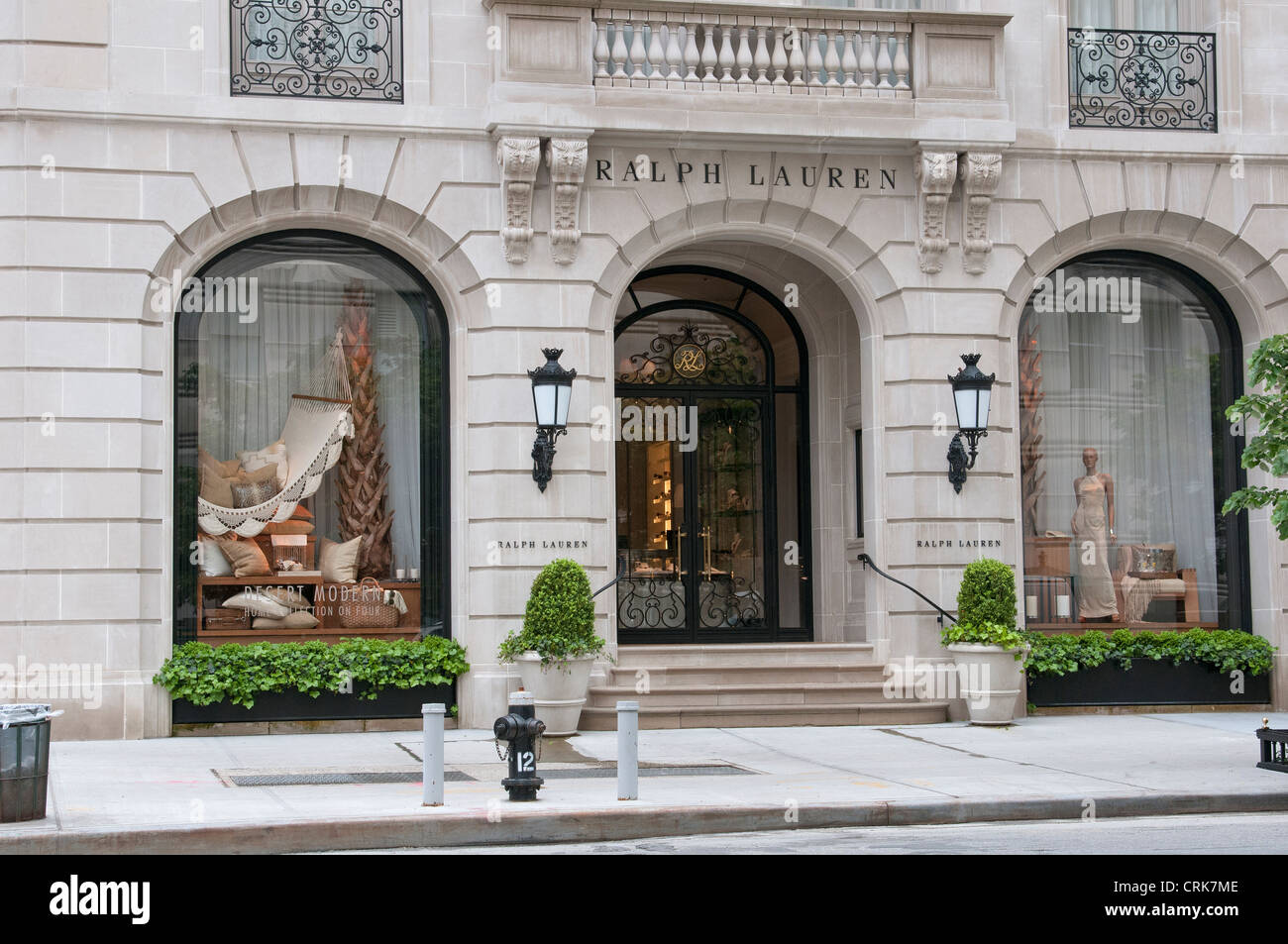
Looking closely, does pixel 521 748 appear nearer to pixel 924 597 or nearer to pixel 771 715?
pixel 771 715

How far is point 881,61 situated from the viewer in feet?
59.7

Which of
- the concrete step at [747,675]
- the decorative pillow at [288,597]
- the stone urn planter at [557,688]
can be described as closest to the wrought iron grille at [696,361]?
the concrete step at [747,675]

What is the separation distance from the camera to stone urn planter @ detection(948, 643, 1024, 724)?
1742 centimetres

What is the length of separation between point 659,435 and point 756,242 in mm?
2853

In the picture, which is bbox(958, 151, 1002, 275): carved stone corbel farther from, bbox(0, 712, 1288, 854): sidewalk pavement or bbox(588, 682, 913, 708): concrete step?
bbox(0, 712, 1288, 854): sidewalk pavement

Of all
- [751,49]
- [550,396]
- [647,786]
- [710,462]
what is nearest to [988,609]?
[710,462]

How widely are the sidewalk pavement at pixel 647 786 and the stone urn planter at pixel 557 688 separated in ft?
0.73

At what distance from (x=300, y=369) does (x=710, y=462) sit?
17.6ft

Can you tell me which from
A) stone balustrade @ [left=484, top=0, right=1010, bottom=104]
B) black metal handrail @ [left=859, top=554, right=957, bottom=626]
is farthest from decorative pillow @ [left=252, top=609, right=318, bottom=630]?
black metal handrail @ [left=859, top=554, right=957, bottom=626]

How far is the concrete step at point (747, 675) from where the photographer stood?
57.7 ft

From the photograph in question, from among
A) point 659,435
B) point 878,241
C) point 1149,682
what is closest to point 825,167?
point 878,241

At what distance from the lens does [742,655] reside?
18.1 meters

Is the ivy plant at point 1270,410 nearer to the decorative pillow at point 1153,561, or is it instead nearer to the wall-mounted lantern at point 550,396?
the decorative pillow at point 1153,561
